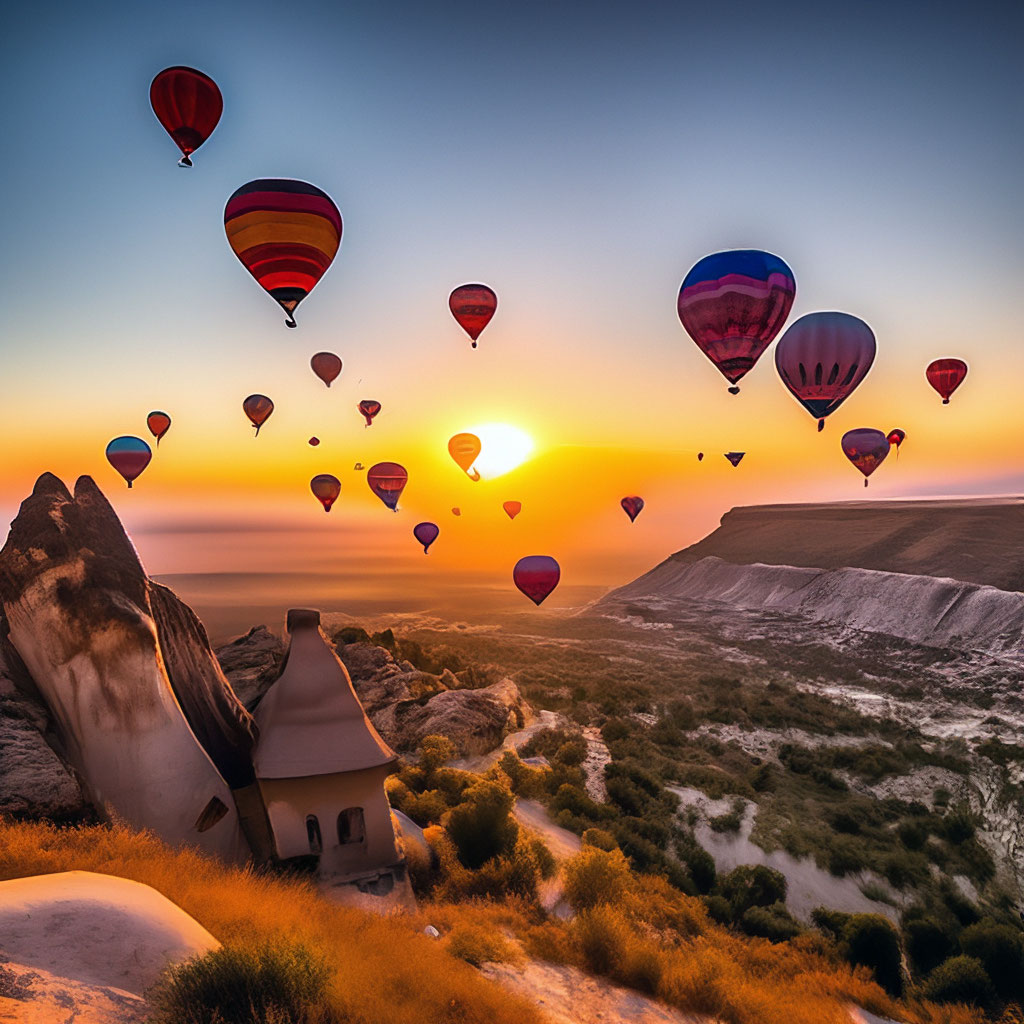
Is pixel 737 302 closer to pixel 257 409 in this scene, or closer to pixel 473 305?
pixel 473 305

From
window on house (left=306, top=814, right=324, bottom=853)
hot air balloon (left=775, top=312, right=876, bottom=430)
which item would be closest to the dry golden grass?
window on house (left=306, top=814, right=324, bottom=853)

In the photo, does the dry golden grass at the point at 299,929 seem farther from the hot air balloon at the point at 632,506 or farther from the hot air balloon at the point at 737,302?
the hot air balloon at the point at 632,506

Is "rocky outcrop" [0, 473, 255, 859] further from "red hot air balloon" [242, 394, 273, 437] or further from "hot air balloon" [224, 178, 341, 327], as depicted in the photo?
"red hot air balloon" [242, 394, 273, 437]

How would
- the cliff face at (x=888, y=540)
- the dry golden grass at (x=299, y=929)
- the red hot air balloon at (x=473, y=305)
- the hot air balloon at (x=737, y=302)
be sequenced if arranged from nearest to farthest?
the dry golden grass at (x=299, y=929)
the hot air balloon at (x=737, y=302)
the red hot air balloon at (x=473, y=305)
the cliff face at (x=888, y=540)

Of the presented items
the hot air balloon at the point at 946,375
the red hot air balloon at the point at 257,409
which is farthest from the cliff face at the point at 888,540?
the red hot air balloon at the point at 257,409

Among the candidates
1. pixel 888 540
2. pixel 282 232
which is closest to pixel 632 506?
pixel 282 232

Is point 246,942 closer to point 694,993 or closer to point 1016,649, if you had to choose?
point 694,993
